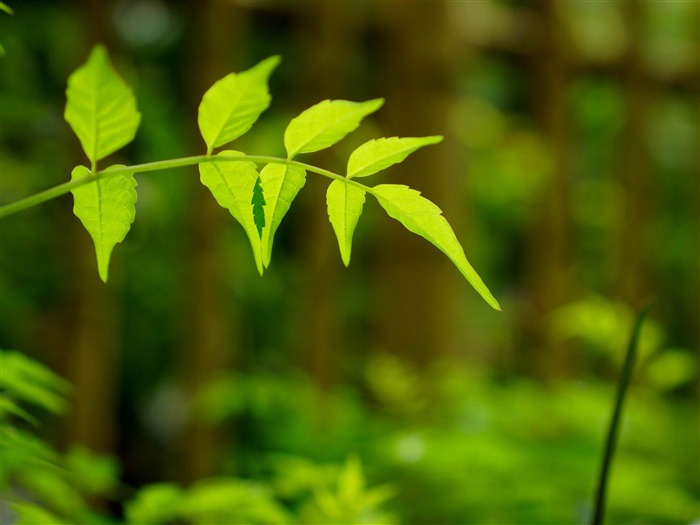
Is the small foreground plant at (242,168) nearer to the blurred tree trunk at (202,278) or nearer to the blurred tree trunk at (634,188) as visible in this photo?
the blurred tree trunk at (202,278)

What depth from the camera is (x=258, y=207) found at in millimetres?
516

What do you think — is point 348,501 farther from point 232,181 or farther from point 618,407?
point 232,181

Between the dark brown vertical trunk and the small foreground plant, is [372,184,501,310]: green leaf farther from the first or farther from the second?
the dark brown vertical trunk

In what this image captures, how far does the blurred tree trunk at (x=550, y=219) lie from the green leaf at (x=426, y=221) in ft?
7.09

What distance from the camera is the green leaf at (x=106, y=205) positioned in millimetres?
495

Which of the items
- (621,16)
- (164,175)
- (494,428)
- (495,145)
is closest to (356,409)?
(494,428)

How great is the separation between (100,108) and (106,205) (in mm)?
63

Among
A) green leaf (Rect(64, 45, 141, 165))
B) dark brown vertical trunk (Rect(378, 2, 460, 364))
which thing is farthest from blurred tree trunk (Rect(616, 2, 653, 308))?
green leaf (Rect(64, 45, 141, 165))

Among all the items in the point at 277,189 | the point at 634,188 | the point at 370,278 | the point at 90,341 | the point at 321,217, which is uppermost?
the point at 634,188

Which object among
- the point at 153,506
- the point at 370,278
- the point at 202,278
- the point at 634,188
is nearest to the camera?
the point at 153,506

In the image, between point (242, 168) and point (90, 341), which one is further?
point (90, 341)

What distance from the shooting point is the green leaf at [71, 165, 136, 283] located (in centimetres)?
50

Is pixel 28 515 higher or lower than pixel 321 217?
lower

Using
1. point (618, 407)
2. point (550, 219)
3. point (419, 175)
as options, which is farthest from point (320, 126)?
point (550, 219)
